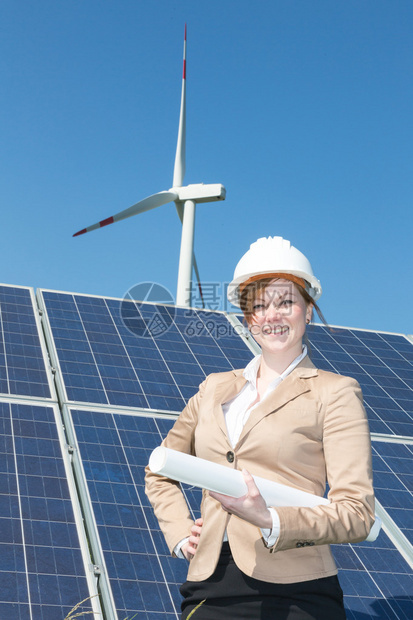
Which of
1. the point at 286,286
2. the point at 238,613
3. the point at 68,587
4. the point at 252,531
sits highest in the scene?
the point at 286,286

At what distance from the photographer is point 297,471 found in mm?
3832

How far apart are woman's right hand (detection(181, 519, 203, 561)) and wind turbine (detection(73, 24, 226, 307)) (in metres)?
14.1

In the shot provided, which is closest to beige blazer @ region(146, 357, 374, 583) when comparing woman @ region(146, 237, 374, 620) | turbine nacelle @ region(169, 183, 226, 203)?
woman @ region(146, 237, 374, 620)

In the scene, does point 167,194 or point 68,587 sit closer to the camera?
point 68,587

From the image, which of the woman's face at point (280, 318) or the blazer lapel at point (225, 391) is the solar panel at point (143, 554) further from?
the woman's face at point (280, 318)

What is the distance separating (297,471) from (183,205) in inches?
714

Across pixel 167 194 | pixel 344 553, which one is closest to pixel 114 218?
pixel 167 194

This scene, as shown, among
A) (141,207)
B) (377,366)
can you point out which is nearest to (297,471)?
(377,366)

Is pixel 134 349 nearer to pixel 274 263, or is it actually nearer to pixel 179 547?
pixel 274 263

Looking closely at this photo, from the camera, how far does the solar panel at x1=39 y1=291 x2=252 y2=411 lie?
9719 millimetres

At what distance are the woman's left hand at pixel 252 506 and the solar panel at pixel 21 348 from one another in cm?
606

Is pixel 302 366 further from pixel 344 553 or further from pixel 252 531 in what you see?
pixel 344 553

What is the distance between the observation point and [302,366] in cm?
424

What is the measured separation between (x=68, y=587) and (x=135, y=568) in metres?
0.60
